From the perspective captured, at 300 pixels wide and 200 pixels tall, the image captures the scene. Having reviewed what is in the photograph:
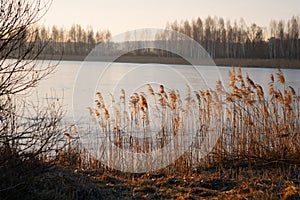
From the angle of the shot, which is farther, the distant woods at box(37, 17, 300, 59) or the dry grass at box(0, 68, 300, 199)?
the distant woods at box(37, 17, 300, 59)

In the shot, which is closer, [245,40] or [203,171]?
[203,171]

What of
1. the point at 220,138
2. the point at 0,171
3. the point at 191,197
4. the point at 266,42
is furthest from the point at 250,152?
the point at 266,42

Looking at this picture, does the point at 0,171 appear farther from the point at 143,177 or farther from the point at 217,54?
the point at 217,54

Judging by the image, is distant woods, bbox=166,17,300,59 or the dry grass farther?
distant woods, bbox=166,17,300,59

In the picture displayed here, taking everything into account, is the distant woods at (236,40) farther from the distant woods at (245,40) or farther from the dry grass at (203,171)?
the dry grass at (203,171)

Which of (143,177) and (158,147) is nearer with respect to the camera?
(143,177)


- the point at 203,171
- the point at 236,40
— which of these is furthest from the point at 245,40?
the point at 203,171

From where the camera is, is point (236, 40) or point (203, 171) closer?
point (203, 171)

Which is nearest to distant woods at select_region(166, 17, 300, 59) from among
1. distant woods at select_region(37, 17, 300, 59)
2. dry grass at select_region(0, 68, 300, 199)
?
distant woods at select_region(37, 17, 300, 59)

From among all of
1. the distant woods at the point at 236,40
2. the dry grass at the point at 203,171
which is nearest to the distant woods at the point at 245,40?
the distant woods at the point at 236,40

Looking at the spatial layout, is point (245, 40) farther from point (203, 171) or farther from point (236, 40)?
point (203, 171)

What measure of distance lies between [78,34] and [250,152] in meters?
43.9

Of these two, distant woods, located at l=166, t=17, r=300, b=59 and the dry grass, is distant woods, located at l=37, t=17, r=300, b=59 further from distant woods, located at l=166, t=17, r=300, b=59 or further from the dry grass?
the dry grass

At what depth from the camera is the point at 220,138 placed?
269 inches
